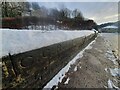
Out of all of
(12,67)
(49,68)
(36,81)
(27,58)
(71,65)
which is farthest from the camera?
(71,65)

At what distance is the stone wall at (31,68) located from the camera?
350cm

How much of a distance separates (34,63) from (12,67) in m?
1.27

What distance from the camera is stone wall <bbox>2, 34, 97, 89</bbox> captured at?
11.5 ft

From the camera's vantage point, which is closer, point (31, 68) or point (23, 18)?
point (31, 68)

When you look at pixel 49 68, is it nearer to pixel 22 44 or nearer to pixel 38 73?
pixel 38 73

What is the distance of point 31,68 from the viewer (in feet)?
15.1

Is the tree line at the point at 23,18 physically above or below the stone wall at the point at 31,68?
above

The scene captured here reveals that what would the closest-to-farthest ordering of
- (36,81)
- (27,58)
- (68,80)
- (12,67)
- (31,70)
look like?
(12,67)
(27,58)
(31,70)
(36,81)
(68,80)

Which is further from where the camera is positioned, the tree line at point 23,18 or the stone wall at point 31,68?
the tree line at point 23,18

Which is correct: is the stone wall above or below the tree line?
below

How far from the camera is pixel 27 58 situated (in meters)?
4.33

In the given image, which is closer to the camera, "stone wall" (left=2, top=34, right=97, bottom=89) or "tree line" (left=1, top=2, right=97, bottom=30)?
"stone wall" (left=2, top=34, right=97, bottom=89)

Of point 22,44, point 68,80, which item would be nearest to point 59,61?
point 68,80

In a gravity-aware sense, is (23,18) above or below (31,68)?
above
